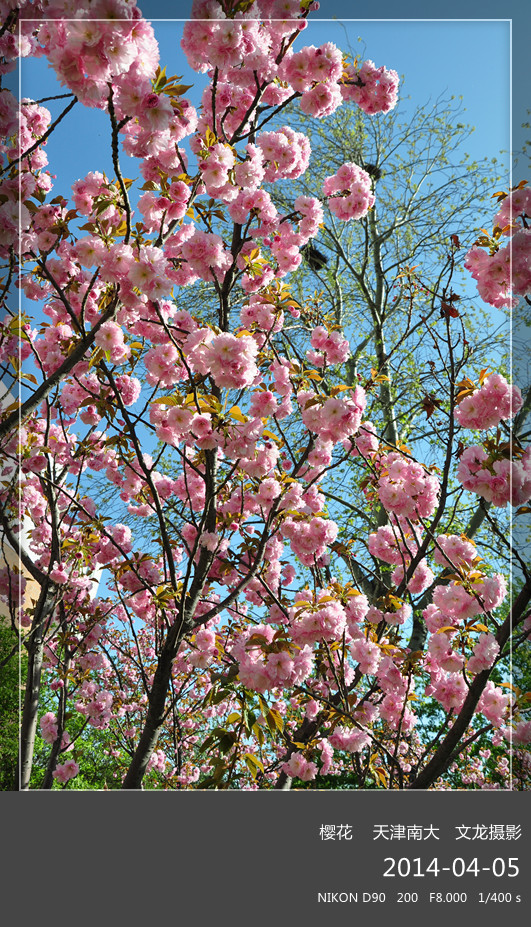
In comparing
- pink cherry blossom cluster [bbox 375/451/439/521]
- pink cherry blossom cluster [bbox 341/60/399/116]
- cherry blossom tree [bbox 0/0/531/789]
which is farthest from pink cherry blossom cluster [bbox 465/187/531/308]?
pink cherry blossom cluster [bbox 341/60/399/116]

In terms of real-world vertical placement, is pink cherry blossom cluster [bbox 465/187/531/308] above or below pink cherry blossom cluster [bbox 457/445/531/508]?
above

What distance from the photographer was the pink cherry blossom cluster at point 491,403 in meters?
1.42

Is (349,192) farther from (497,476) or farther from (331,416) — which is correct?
(497,476)

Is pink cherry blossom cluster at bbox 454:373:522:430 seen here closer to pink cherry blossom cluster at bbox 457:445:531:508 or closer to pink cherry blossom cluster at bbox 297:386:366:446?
pink cherry blossom cluster at bbox 457:445:531:508

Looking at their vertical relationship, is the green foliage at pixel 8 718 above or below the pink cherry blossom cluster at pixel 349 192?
below

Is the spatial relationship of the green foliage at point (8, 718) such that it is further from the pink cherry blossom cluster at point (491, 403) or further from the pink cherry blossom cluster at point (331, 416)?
the pink cherry blossom cluster at point (491, 403)

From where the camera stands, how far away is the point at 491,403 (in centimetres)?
144

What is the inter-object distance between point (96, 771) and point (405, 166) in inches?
204

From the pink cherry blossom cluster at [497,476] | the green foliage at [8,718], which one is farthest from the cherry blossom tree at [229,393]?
the green foliage at [8,718]

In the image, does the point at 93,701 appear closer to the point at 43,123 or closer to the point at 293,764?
the point at 293,764

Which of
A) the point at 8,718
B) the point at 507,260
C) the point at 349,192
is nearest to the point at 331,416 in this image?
the point at 507,260

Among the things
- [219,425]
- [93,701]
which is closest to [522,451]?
[219,425]

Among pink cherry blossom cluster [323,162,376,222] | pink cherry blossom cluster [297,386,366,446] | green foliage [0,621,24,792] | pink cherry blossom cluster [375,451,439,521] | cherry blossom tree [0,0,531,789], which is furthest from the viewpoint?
green foliage [0,621,24,792]

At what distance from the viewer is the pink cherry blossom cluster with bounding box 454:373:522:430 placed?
1.42m
